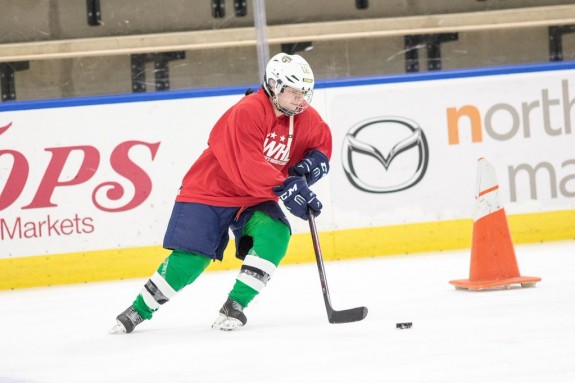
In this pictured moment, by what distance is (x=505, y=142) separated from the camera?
23.0ft

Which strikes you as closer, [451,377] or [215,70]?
[451,377]

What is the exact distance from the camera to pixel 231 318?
13.5 feet

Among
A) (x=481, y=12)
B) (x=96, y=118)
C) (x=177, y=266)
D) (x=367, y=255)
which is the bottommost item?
(x=367, y=255)

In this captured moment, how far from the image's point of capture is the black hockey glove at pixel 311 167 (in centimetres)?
425

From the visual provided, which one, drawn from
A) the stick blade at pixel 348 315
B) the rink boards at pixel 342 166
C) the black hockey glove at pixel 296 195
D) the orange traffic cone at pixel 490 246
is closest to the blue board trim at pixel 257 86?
the rink boards at pixel 342 166

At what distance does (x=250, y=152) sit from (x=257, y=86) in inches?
117

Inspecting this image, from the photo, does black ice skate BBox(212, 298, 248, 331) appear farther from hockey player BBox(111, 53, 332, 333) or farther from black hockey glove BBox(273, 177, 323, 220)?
black hockey glove BBox(273, 177, 323, 220)

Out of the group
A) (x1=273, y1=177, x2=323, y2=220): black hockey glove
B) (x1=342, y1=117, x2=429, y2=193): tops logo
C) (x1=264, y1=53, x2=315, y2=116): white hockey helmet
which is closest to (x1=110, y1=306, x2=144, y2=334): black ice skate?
(x1=273, y1=177, x2=323, y2=220): black hockey glove

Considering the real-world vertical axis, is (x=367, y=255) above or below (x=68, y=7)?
below

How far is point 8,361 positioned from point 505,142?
4.15 metres

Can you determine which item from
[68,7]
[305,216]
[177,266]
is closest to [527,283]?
[305,216]

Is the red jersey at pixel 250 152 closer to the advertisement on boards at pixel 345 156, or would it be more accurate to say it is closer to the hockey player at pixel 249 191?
the hockey player at pixel 249 191

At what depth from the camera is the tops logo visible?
6883mm

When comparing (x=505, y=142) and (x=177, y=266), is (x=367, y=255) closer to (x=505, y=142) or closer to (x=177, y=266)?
(x=505, y=142)
